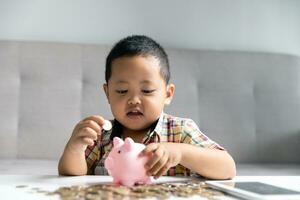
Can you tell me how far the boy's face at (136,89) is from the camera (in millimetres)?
945

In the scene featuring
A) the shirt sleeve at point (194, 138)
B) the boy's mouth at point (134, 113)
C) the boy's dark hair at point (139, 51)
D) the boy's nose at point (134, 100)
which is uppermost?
the boy's dark hair at point (139, 51)

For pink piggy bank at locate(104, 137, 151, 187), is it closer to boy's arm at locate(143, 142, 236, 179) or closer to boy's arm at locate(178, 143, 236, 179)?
boy's arm at locate(143, 142, 236, 179)

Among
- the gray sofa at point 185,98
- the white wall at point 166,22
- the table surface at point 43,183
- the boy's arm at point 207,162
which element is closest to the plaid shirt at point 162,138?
the boy's arm at point 207,162

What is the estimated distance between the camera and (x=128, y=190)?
26.5 inches

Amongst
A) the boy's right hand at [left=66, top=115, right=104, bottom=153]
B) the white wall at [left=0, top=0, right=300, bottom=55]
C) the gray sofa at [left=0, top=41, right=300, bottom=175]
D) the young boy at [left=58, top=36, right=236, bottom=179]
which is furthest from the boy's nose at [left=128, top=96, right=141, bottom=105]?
the white wall at [left=0, top=0, right=300, bottom=55]

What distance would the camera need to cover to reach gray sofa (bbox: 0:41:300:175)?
175 centimetres

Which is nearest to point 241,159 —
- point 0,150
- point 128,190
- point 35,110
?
point 35,110

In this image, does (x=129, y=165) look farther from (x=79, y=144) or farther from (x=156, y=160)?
(x=79, y=144)

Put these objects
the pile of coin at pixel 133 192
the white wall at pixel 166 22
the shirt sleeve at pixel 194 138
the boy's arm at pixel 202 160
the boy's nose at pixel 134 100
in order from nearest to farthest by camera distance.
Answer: the pile of coin at pixel 133 192
the boy's arm at pixel 202 160
the boy's nose at pixel 134 100
the shirt sleeve at pixel 194 138
the white wall at pixel 166 22

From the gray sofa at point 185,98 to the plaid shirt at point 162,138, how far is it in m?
0.62

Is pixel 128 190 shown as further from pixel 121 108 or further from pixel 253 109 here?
pixel 253 109

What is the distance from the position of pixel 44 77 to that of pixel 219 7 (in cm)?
94

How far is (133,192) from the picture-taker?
2.15 feet

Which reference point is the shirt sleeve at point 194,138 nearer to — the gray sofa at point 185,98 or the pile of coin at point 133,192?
the pile of coin at point 133,192
